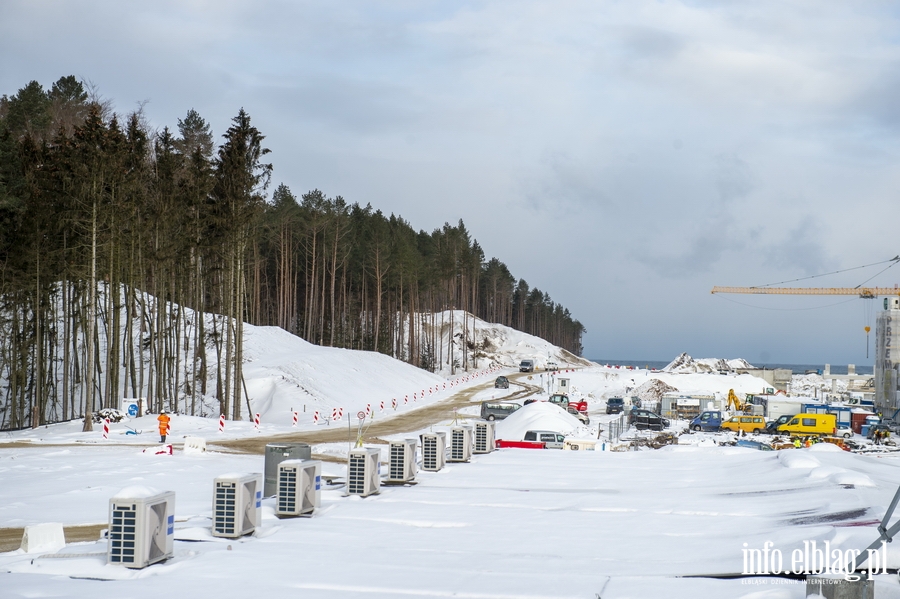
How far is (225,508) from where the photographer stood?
479 inches

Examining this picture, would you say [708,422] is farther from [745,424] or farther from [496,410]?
[496,410]

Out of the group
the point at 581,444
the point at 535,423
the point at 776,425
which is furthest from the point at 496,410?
the point at 581,444

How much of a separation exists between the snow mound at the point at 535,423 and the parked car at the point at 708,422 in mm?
11277

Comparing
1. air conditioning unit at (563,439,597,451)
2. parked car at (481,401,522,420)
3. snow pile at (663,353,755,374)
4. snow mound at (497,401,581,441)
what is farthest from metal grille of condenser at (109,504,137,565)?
snow pile at (663,353,755,374)

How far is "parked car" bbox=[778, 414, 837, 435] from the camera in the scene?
45531mm

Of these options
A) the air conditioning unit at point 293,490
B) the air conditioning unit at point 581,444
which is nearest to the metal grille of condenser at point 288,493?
the air conditioning unit at point 293,490

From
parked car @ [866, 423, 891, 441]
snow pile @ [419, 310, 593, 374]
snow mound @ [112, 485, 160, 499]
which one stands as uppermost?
snow pile @ [419, 310, 593, 374]

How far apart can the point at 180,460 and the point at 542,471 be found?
37.0 ft

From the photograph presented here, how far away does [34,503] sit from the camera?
16.7 metres

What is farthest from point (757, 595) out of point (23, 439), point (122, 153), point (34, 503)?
point (122, 153)

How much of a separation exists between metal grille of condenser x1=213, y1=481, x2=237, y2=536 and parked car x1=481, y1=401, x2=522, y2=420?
34.8 metres

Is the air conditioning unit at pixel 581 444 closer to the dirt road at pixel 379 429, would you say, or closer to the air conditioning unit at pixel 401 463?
the dirt road at pixel 379 429

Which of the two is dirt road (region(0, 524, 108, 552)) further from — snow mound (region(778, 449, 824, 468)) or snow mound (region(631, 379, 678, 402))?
snow mound (region(631, 379, 678, 402))

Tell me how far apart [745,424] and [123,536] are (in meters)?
43.9
